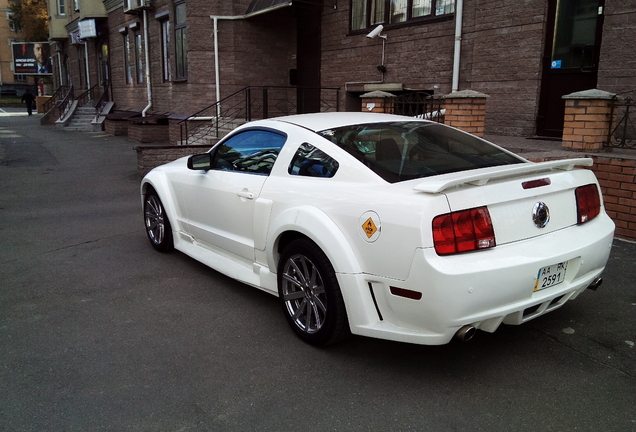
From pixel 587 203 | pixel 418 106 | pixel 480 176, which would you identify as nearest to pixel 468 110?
pixel 418 106

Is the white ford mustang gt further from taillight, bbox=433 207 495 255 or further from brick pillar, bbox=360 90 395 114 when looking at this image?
brick pillar, bbox=360 90 395 114

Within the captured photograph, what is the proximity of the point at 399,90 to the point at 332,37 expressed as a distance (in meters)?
3.22

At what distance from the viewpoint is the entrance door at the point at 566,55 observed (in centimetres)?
888

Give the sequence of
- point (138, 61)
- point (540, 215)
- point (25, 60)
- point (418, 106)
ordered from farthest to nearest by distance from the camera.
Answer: point (25, 60) < point (138, 61) < point (418, 106) < point (540, 215)

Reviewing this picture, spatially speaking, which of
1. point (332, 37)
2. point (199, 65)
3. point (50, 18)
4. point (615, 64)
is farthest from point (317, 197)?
point (50, 18)

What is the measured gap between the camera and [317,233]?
3.56 meters

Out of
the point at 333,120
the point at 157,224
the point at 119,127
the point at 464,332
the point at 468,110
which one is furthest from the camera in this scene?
the point at 119,127

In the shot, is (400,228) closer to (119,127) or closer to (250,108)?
(250,108)

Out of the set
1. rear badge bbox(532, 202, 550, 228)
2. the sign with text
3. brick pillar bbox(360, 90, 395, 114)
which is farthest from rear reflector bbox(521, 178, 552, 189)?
the sign with text

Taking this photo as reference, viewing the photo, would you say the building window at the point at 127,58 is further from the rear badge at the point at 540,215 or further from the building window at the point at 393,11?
the rear badge at the point at 540,215

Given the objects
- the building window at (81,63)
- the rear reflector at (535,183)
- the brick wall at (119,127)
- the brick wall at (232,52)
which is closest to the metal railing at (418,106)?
the rear reflector at (535,183)

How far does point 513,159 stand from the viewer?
4199 millimetres

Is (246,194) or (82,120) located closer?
(246,194)

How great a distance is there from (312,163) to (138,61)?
20378 millimetres
